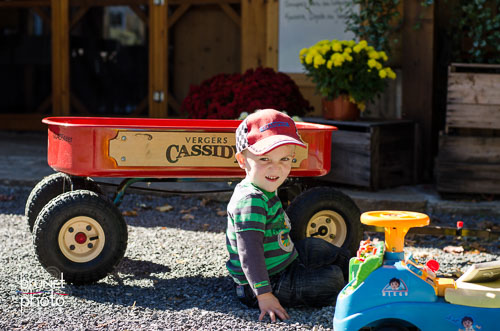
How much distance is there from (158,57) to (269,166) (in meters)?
5.22

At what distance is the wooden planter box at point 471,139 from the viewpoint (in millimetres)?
5543

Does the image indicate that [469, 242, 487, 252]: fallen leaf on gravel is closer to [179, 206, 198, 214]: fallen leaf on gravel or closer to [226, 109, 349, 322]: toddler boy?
[226, 109, 349, 322]: toddler boy

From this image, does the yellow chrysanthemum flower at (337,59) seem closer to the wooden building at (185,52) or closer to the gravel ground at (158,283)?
the wooden building at (185,52)

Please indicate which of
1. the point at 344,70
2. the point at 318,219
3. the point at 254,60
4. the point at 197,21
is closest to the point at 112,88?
the point at 197,21

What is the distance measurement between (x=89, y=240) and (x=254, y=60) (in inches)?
170

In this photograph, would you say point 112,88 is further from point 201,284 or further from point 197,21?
point 201,284

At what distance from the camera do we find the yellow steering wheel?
262cm

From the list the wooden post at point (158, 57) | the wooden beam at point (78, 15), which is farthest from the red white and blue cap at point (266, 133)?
the wooden beam at point (78, 15)

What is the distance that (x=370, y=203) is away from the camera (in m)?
5.57

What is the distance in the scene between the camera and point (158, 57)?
8.02 m

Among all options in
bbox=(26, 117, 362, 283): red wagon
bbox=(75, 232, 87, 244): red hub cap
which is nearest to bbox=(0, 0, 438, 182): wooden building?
bbox=(26, 117, 362, 283): red wagon

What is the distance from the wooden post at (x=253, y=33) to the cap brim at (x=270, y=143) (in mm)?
4548

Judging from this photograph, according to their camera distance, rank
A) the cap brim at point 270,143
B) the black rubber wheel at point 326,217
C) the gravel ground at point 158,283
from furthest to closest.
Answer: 1. the black rubber wheel at point 326,217
2. the gravel ground at point 158,283
3. the cap brim at point 270,143

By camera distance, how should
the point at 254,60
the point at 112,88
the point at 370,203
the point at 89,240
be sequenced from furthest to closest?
the point at 112,88 → the point at 254,60 → the point at 370,203 → the point at 89,240
